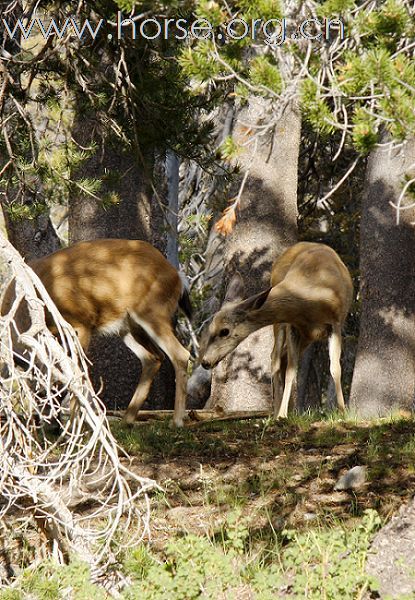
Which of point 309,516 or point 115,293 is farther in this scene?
point 115,293

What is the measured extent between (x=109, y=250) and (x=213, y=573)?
17.3 feet

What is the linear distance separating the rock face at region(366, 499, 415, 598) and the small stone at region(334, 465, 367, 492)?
1146 millimetres

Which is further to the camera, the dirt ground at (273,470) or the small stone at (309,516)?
the dirt ground at (273,470)

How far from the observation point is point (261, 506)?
23.4 feet

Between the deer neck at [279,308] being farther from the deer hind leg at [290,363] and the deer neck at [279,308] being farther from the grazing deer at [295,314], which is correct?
the deer hind leg at [290,363]

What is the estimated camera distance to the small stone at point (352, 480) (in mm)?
7277

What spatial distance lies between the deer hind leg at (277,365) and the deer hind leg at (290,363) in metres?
0.40

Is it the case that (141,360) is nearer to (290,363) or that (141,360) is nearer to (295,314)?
(290,363)

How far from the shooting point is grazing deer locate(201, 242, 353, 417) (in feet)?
33.7

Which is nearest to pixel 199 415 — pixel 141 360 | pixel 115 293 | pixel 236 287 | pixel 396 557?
pixel 141 360

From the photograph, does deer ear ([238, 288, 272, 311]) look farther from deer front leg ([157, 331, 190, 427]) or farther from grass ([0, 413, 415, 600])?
grass ([0, 413, 415, 600])

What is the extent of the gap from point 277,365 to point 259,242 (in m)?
1.55

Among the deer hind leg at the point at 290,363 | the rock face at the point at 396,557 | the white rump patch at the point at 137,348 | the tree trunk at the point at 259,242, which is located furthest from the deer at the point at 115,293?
the rock face at the point at 396,557

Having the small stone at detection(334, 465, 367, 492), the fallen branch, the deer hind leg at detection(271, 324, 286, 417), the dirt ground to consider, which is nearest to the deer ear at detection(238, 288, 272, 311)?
the deer hind leg at detection(271, 324, 286, 417)
